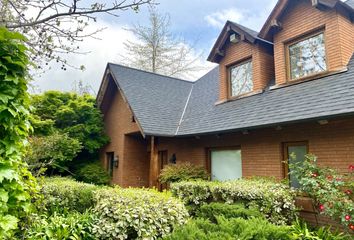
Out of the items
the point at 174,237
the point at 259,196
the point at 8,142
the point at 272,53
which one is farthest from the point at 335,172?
the point at 8,142

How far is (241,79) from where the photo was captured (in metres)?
10.5

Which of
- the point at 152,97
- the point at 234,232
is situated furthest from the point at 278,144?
the point at 152,97

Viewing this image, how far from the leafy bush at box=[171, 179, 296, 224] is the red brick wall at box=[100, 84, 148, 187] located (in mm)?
5036

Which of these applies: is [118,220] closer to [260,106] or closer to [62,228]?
[62,228]

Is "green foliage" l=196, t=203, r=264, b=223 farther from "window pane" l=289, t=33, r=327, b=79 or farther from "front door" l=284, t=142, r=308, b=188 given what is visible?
"window pane" l=289, t=33, r=327, b=79

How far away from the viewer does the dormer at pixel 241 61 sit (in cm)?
970

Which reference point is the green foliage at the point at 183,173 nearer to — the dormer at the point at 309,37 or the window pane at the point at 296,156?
the window pane at the point at 296,156

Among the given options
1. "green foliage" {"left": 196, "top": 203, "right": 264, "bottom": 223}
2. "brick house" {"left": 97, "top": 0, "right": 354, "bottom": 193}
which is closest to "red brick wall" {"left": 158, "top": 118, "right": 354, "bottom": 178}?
"brick house" {"left": 97, "top": 0, "right": 354, "bottom": 193}

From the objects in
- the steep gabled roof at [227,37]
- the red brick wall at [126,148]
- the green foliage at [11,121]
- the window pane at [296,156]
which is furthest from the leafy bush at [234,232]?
the red brick wall at [126,148]

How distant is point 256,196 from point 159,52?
19105 millimetres

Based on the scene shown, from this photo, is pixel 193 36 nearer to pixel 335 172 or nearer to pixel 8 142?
pixel 335 172

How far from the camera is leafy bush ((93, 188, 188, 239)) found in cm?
510

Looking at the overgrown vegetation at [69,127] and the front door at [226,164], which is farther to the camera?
the overgrown vegetation at [69,127]

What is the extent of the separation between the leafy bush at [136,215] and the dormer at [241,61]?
219 inches
